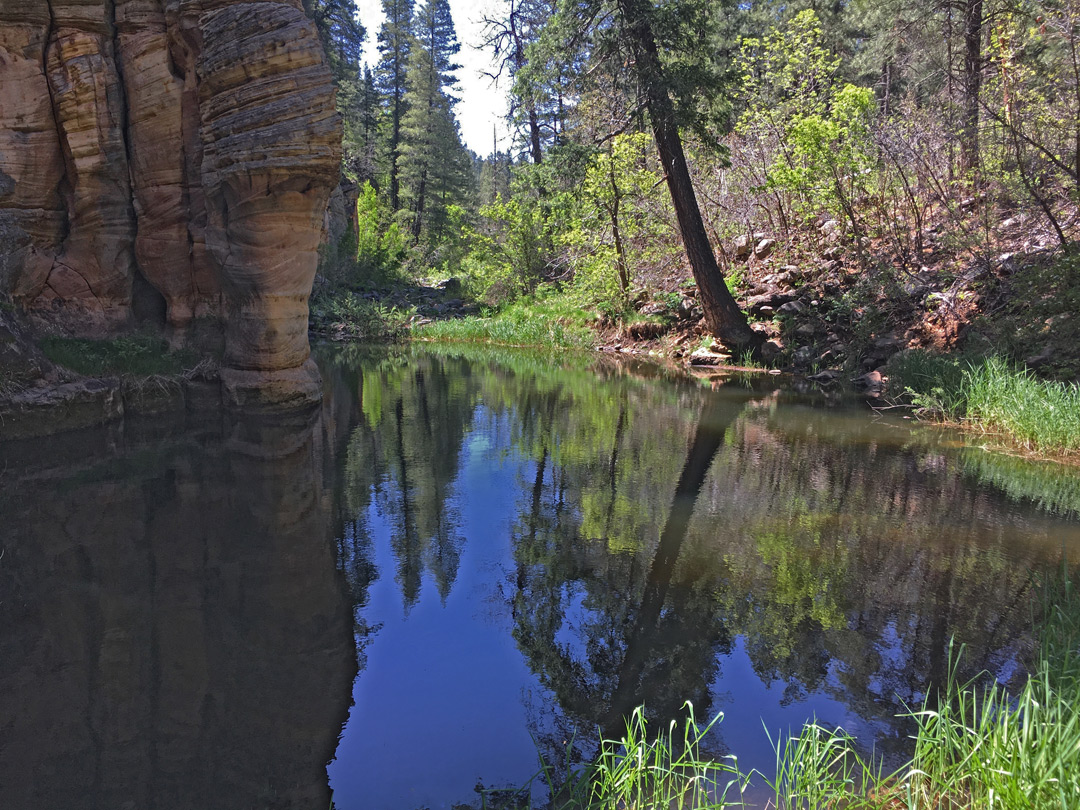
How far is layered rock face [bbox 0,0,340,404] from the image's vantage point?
11094 millimetres

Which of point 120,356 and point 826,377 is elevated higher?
point 120,356

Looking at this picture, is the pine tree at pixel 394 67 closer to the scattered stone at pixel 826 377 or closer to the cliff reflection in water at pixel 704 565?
the scattered stone at pixel 826 377

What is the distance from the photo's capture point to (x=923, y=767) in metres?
3.01

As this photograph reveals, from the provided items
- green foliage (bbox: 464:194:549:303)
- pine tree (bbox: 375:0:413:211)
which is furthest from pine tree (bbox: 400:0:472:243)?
green foliage (bbox: 464:194:549:303)

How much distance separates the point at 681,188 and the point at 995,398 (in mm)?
8811

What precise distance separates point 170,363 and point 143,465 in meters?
4.36

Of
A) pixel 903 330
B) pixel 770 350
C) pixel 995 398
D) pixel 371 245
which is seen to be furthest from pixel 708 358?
pixel 371 245

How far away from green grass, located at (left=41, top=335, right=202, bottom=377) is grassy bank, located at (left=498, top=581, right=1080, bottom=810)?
10363 millimetres

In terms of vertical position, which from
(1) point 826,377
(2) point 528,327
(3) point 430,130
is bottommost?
(1) point 826,377

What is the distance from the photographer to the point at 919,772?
8.80 feet

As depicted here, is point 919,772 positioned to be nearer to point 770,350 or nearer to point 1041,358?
point 1041,358

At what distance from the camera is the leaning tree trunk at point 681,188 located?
15242mm

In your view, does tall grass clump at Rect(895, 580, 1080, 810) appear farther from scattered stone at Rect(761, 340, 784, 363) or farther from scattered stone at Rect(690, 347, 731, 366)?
scattered stone at Rect(690, 347, 731, 366)

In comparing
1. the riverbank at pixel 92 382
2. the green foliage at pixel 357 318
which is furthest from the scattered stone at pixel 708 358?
the green foliage at pixel 357 318
